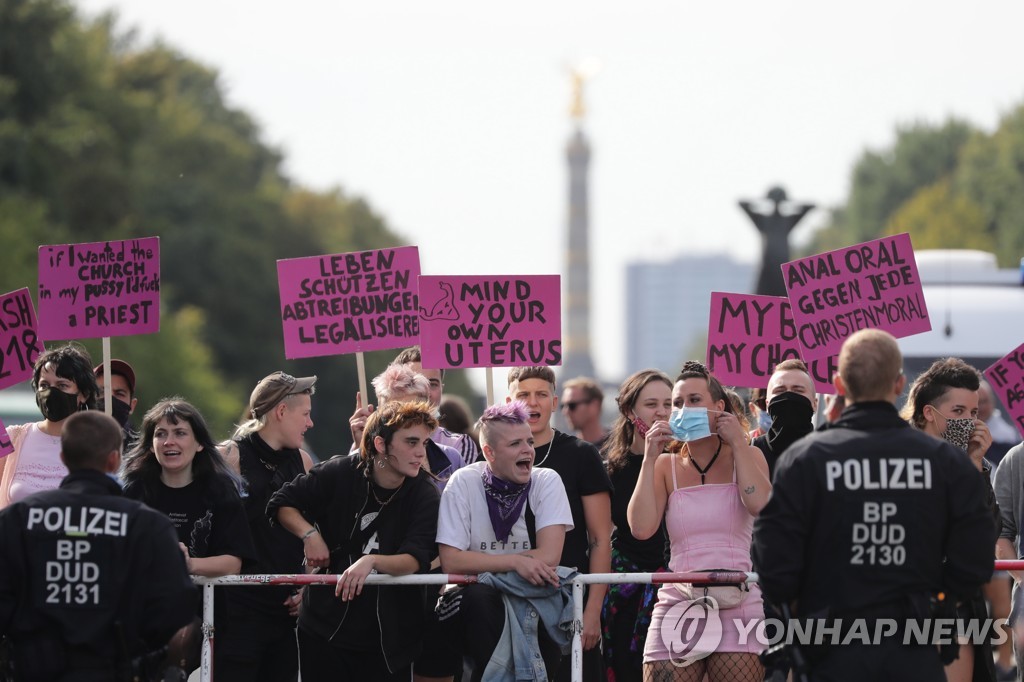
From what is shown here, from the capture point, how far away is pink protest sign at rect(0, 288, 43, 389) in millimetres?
10617

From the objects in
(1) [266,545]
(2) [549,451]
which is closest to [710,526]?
(2) [549,451]

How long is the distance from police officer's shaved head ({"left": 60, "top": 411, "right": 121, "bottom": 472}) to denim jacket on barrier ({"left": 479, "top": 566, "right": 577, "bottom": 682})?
1950mm

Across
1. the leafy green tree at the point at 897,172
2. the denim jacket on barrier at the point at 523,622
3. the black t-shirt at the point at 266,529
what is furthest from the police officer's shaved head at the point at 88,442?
the leafy green tree at the point at 897,172

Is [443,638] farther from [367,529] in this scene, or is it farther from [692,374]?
[692,374]

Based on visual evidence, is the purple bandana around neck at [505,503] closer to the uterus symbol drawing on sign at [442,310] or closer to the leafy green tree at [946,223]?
the uterus symbol drawing on sign at [442,310]

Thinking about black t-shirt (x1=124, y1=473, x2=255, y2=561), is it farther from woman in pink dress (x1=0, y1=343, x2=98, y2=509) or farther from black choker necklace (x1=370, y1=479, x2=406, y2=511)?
woman in pink dress (x1=0, y1=343, x2=98, y2=509)

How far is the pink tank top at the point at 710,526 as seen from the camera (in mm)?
8672

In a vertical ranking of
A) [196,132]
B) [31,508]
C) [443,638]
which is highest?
[196,132]

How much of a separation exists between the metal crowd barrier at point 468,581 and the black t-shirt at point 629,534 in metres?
0.82

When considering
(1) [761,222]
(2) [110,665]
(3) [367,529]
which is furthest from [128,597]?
(1) [761,222]

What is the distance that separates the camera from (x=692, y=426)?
864cm

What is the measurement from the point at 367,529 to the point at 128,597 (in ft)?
5.45

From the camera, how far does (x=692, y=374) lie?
29.6ft

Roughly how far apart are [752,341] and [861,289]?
2.28 feet
